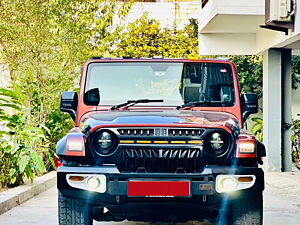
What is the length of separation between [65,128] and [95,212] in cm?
882

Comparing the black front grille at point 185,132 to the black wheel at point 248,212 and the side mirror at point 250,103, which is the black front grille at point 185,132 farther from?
the side mirror at point 250,103

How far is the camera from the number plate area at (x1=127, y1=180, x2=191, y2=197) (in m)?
6.34

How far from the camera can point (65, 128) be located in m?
16.2

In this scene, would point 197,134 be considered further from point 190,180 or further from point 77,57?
point 77,57

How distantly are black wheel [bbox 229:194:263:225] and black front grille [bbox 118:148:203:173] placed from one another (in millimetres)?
610

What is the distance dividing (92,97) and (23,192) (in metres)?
3.46

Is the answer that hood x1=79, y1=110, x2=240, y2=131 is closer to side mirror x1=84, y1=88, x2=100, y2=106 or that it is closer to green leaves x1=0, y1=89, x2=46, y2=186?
side mirror x1=84, y1=88, x2=100, y2=106

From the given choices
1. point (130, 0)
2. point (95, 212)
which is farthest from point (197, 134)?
point (130, 0)

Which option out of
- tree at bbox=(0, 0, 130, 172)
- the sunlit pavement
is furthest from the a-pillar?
tree at bbox=(0, 0, 130, 172)

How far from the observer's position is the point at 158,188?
6352 millimetres

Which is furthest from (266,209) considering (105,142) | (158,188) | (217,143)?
(105,142)

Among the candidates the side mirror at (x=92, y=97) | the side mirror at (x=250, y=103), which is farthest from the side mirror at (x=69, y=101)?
the side mirror at (x=250, y=103)

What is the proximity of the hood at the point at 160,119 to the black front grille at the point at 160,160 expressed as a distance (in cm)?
26

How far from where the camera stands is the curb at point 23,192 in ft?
31.7
